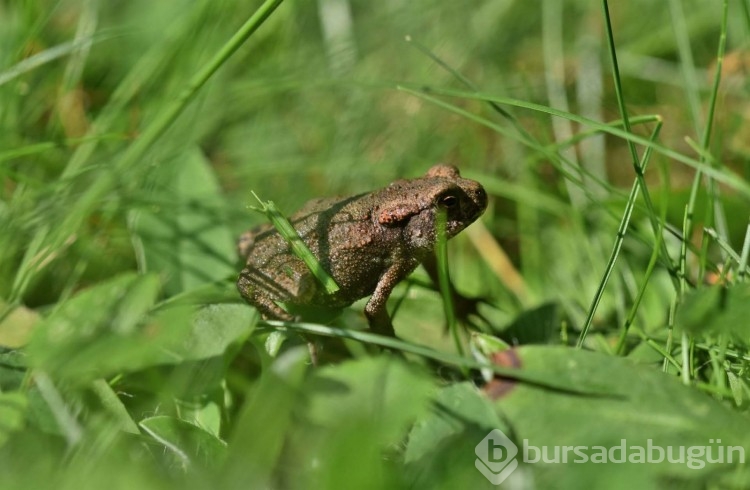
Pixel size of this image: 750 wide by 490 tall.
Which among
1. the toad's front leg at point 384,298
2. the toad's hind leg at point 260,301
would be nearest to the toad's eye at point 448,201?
the toad's front leg at point 384,298

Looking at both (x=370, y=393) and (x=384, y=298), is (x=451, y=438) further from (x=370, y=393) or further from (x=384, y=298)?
(x=384, y=298)

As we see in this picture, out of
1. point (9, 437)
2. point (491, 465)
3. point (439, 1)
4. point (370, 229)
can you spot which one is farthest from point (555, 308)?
point (439, 1)

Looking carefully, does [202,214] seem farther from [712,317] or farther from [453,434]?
[712,317]

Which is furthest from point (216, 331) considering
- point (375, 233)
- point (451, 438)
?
point (375, 233)

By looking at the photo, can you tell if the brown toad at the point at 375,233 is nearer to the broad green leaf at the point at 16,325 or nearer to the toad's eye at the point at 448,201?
the toad's eye at the point at 448,201

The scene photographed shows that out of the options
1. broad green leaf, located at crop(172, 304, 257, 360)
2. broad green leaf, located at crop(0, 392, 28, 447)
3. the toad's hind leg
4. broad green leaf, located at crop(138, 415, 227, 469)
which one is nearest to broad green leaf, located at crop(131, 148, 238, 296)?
the toad's hind leg

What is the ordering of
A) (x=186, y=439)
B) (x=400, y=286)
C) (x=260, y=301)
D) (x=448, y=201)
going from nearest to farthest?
(x=186, y=439) → (x=260, y=301) → (x=448, y=201) → (x=400, y=286)

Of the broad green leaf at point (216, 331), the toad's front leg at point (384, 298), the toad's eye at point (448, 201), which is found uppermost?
the broad green leaf at point (216, 331)
